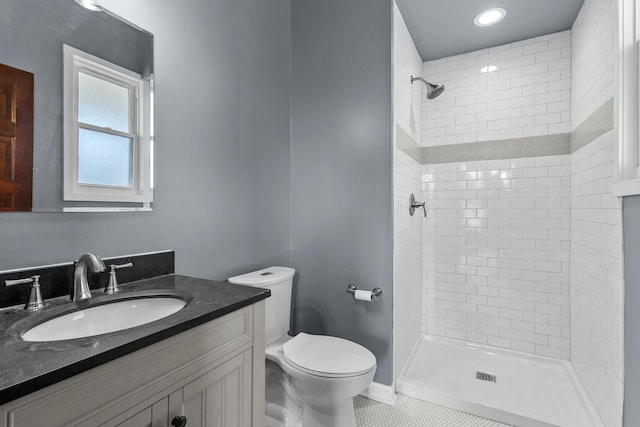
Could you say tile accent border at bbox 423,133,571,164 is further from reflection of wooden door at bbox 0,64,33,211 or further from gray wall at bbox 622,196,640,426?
reflection of wooden door at bbox 0,64,33,211

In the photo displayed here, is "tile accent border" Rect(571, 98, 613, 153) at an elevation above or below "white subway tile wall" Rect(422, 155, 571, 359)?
above

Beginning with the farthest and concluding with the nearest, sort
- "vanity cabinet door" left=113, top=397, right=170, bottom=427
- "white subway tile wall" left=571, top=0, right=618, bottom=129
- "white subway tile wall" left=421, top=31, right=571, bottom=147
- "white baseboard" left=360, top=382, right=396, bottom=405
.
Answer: "white subway tile wall" left=421, top=31, right=571, bottom=147
"white baseboard" left=360, top=382, right=396, bottom=405
"white subway tile wall" left=571, top=0, right=618, bottom=129
"vanity cabinet door" left=113, top=397, right=170, bottom=427

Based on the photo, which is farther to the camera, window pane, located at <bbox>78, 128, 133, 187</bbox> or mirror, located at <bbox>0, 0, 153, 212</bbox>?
window pane, located at <bbox>78, 128, 133, 187</bbox>

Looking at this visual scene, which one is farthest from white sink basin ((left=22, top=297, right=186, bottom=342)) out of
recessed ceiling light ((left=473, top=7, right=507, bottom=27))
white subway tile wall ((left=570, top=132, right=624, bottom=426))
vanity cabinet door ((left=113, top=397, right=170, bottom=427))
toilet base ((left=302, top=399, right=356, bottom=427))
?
recessed ceiling light ((left=473, top=7, right=507, bottom=27))

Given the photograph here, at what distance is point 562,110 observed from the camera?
235 cm

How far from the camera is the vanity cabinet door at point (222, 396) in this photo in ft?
2.96

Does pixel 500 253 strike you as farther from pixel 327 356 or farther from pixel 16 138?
pixel 16 138

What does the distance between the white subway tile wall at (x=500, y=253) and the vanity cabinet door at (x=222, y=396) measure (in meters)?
2.12

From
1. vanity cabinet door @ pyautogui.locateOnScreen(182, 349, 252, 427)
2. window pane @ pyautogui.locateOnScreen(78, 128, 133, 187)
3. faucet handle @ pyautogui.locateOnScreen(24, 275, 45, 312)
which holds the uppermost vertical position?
window pane @ pyautogui.locateOnScreen(78, 128, 133, 187)

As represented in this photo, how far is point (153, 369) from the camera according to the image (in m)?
0.80

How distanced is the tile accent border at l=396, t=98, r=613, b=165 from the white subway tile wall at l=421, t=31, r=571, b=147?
0.05m

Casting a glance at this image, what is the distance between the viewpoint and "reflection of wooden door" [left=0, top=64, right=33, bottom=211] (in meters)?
0.95

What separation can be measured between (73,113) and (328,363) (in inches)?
58.6

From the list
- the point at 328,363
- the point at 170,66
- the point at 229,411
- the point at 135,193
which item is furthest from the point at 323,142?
the point at 229,411
